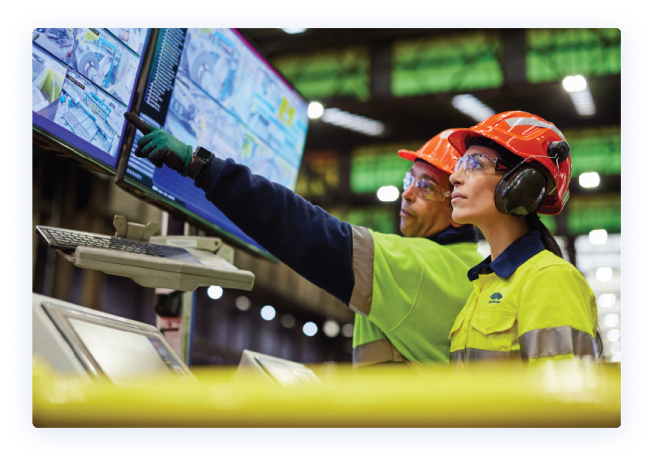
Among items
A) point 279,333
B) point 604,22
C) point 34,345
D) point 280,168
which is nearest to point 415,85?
point 280,168

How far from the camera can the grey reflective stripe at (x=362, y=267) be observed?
5.51 ft

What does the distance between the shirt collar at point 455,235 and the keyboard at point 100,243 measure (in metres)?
0.77

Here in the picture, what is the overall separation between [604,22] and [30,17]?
1392 mm

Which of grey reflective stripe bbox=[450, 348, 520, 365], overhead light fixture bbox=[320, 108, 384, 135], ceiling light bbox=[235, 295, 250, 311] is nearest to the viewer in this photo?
grey reflective stripe bbox=[450, 348, 520, 365]

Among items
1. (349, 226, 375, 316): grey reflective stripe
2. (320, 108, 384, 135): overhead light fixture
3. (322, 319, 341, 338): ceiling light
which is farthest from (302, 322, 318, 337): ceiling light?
(349, 226, 375, 316): grey reflective stripe

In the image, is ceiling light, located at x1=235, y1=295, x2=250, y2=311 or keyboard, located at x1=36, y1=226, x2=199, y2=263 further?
ceiling light, located at x1=235, y1=295, x2=250, y2=311

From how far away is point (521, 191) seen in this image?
5.20ft

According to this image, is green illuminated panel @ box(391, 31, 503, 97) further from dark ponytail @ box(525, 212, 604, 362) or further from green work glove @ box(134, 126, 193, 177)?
green work glove @ box(134, 126, 193, 177)

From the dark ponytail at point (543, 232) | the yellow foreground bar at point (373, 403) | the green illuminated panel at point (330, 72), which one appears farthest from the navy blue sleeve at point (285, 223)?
the green illuminated panel at point (330, 72)

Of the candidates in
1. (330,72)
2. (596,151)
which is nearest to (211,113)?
(596,151)

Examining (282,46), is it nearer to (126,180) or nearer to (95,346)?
(126,180)

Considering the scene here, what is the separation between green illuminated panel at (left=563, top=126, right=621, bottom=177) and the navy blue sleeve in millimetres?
723

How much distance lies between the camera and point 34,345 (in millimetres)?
1391

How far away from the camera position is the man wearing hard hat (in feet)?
5.17
